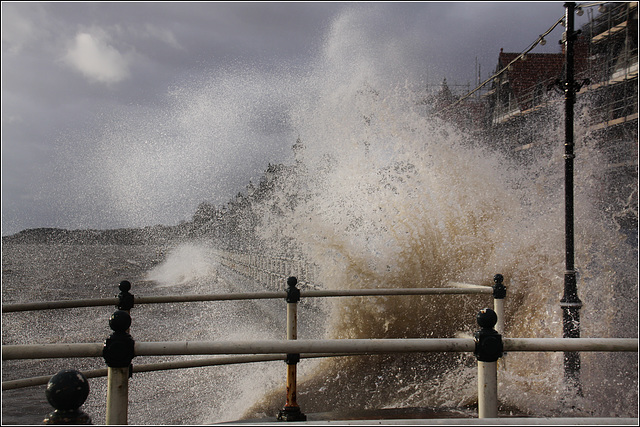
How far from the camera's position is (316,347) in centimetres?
216

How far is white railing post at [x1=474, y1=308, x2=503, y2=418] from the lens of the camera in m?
2.23

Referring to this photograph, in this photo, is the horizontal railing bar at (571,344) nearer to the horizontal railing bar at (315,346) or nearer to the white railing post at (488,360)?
the white railing post at (488,360)

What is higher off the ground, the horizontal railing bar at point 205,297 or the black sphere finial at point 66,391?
the black sphere finial at point 66,391

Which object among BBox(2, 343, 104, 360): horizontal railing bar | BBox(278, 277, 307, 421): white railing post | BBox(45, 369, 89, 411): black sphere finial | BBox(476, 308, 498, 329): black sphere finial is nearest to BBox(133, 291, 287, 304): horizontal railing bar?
BBox(278, 277, 307, 421): white railing post

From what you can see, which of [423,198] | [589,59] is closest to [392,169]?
[423,198]

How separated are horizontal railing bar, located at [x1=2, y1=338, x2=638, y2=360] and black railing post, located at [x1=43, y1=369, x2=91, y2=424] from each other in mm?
407

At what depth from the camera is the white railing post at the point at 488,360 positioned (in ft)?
7.30

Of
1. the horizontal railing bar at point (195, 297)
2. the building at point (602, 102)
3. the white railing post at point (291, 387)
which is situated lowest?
the white railing post at point (291, 387)

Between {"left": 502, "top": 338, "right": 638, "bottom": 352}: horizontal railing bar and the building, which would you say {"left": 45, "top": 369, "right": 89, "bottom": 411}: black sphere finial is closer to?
{"left": 502, "top": 338, "right": 638, "bottom": 352}: horizontal railing bar

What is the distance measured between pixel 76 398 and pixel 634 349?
205 centimetres

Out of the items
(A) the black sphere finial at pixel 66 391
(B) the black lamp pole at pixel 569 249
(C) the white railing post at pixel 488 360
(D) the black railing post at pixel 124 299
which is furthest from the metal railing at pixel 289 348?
(B) the black lamp pole at pixel 569 249

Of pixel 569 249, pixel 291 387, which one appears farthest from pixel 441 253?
pixel 291 387

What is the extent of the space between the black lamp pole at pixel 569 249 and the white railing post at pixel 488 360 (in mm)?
4194

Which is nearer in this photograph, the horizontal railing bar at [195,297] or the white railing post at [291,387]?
the white railing post at [291,387]
